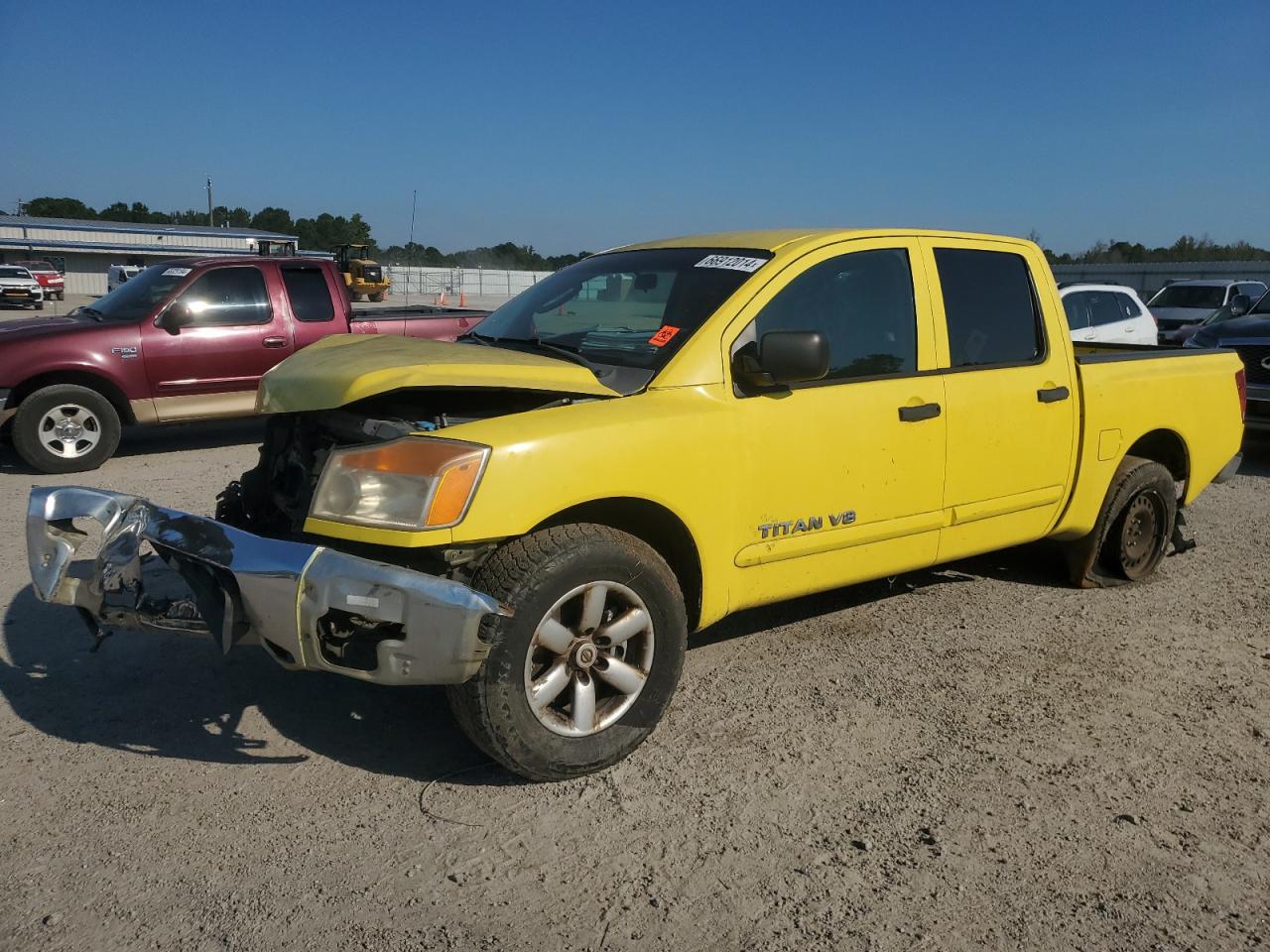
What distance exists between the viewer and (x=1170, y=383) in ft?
17.5

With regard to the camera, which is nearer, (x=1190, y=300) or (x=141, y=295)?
(x=141, y=295)

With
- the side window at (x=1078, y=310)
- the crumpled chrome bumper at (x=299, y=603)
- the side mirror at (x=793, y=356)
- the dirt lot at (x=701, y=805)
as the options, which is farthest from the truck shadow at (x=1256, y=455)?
the crumpled chrome bumper at (x=299, y=603)

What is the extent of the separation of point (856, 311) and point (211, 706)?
295cm

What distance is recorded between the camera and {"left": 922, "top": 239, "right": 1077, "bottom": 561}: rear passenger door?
4.30 meters

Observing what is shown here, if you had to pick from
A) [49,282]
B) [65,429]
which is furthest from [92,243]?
[65,429]

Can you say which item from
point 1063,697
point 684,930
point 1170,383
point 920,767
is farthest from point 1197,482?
point 684,930

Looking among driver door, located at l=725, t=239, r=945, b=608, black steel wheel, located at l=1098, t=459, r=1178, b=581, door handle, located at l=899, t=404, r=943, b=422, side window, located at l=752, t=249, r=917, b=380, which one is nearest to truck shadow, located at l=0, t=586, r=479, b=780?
driver door, located at l=725, t=239, r=945, b=608

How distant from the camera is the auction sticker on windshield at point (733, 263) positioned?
3.86 m

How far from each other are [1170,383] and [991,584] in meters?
1.42

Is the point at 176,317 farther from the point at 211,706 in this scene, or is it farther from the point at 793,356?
the point at 793,356

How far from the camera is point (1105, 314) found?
13109 mm

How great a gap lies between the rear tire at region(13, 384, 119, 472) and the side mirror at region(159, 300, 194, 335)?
31.3 inches

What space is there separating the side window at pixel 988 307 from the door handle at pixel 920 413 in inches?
12.7

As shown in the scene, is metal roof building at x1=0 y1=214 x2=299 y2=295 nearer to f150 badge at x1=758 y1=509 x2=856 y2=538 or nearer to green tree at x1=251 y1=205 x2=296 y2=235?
green tree at x1=251 y1=205 x2=296 y2=235
